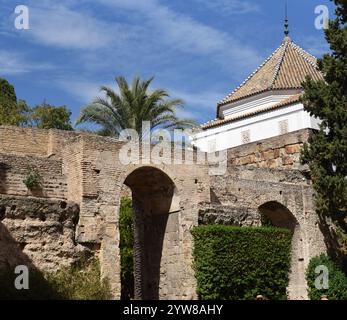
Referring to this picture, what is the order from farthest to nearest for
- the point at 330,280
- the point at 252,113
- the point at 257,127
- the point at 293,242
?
the point at 257,127 → the point at 252,113 → the point at 293,242 → the point at 330,280

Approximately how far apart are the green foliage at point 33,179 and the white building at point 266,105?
1523cm

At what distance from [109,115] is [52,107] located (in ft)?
18.8

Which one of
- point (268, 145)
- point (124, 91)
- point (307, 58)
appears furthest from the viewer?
point (307, 58)

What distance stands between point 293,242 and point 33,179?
30.1 feet

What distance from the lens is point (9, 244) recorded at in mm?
15273

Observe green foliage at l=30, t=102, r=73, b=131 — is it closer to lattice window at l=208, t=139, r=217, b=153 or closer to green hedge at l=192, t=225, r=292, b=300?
lattice window at l=208, t=139, r=217, b=153

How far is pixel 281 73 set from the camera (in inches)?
1238

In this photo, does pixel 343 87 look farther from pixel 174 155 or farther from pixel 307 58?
pixel 307 58

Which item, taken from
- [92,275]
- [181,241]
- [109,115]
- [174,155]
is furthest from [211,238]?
[109,115]

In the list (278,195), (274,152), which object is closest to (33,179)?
(278,195)

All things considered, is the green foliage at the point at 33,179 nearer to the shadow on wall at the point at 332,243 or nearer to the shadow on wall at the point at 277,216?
the shadow on wall at the point at 277,216

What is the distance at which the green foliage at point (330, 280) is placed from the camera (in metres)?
20.8
